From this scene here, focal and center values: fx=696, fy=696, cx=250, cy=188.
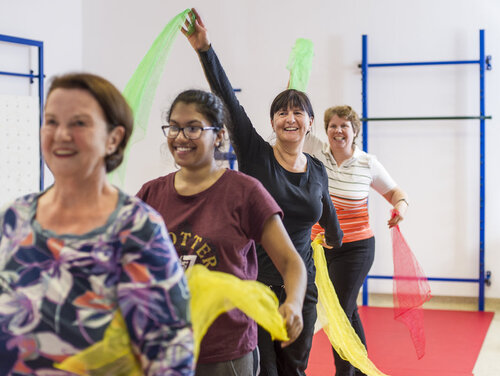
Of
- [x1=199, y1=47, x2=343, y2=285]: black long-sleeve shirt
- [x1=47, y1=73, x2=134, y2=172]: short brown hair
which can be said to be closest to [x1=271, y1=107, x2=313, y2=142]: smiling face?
[x1=199, y1=47, x2=343, y2=285]: black long-sleeve shirt

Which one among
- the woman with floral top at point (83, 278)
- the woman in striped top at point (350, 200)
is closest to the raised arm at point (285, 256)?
the woman with floral top at point (83, 278)

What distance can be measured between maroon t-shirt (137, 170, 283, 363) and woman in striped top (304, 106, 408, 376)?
1.98 metres

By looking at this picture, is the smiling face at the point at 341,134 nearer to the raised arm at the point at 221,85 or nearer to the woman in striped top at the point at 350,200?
the woman in striped top at the point at 350,200

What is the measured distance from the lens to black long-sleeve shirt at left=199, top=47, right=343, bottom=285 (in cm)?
264

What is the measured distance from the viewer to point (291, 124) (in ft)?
9.61

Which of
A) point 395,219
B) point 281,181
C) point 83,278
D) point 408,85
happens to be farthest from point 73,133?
point 408,85

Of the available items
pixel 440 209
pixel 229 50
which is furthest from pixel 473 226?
pixel 229 50

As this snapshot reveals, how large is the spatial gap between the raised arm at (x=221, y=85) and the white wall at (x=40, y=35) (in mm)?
3631

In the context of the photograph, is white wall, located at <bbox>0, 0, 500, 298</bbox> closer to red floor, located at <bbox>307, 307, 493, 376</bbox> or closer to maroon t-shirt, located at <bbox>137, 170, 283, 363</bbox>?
red floor, located at <bbox>307, 307, 493, 376</bbox>

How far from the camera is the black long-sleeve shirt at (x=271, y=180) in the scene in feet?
8.67

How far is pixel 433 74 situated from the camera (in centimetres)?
623

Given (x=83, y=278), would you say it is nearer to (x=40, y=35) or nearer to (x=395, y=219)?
(x=395, y=219)

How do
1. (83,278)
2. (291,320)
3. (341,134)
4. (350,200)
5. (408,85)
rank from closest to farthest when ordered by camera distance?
(83,278) < (291,320) < (350,200) < (341,134) < (408,85)

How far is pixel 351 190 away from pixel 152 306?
291 cm
